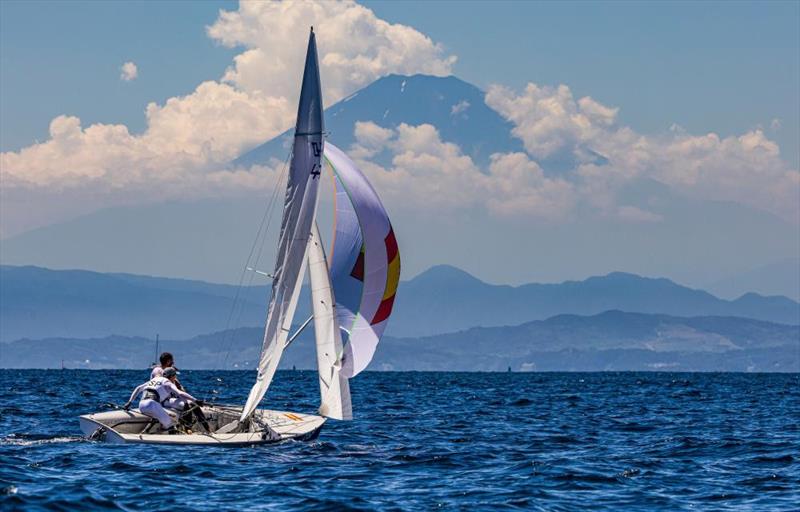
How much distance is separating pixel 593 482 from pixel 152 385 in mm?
11473

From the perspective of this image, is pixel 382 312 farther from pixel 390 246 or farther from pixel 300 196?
pixel 300 196

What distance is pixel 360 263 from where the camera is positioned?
109 feet

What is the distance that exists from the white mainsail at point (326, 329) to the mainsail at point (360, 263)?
235mm

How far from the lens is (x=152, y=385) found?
109ft

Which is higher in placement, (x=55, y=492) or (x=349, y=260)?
(x=349, y=260)

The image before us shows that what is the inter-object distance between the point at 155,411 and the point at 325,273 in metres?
5.52

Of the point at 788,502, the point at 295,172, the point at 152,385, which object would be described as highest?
the point at 295,172

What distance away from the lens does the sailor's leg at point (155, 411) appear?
33188mm

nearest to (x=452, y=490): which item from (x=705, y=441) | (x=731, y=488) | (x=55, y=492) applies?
(x=731, y=488)

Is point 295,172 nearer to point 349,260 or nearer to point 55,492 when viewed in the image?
point 349,260

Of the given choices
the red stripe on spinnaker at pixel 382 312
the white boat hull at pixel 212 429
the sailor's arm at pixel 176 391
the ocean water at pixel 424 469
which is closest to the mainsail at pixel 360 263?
the red stripe on spinnaker at pixel 382 312

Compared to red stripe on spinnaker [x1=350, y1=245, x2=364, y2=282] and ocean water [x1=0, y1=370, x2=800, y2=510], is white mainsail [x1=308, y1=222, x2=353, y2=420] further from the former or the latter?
ocean water [x1=0, y1=370, x2=800, y2=510]

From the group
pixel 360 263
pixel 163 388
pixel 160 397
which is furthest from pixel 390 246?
pixel 160 397

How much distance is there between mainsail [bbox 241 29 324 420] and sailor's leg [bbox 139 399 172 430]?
2.98 metres
